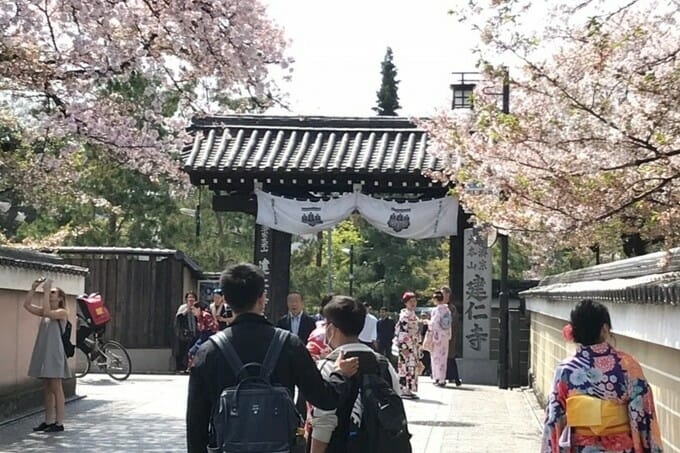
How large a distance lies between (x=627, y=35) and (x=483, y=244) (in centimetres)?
1378

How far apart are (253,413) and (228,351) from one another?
0.33 meters

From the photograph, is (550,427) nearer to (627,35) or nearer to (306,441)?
(306,441)

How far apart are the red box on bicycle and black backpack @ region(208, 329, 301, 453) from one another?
48.3 feet

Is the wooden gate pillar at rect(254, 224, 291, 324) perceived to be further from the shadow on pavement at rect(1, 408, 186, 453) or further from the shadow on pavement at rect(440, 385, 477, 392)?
the shadow on pavement at rect(1, 408, 186, 453)

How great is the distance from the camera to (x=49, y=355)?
484 inches

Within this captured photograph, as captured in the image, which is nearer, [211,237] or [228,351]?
[228,351]

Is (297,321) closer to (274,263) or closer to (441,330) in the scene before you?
(441,330)

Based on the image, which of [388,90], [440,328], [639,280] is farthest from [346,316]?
[388,90]

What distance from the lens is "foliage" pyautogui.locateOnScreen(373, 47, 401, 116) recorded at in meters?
60.4

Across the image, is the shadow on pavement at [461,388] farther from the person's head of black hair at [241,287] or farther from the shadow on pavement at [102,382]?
the person's head of black hair at [241,287]

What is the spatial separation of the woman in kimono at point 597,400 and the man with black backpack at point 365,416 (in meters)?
1.07

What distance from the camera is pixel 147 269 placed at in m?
24.6

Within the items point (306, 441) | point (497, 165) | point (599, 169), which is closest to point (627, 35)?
point (599, 169)

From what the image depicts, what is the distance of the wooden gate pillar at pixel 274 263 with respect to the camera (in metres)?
22.1
